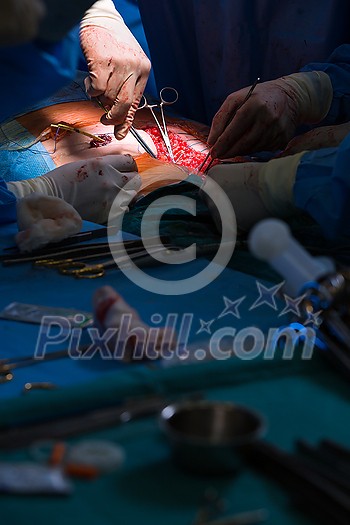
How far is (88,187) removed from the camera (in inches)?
98.3

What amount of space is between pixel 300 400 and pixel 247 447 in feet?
0.81

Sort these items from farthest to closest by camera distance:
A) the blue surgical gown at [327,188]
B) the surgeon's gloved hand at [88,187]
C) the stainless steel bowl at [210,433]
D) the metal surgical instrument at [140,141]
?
the metal surgical instrument at [140,141] < the surgeon's gloved hand at [88,187] < the blue surgical gown at [327,188] < the stainless steel bowl at [210,433]

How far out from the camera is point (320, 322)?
52.8 inches

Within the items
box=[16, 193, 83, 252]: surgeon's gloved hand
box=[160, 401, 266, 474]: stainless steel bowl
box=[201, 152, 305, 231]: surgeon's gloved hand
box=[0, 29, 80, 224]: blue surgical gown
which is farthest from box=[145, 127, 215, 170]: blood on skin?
box=[160, 401, 266, 474]: stainless steel bowl

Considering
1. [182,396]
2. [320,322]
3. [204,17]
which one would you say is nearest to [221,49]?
[204,17]

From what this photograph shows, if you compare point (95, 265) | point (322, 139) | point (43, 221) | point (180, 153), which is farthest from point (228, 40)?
point (95, 265)

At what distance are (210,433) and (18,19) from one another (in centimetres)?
64

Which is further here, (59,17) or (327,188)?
(327,188)

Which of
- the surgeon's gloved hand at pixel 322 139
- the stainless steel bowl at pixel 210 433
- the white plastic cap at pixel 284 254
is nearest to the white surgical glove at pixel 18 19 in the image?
the white plastic cap at pixel 284 254

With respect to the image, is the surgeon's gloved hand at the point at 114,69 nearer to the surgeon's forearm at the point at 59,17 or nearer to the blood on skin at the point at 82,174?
the blood on skin at the point at 82,174

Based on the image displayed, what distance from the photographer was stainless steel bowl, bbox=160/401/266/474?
35.3 inches

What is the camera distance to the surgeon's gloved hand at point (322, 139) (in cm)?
286

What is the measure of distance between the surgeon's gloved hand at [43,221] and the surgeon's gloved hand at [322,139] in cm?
117

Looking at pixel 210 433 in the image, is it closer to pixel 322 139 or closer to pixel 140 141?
pixel 322 139
